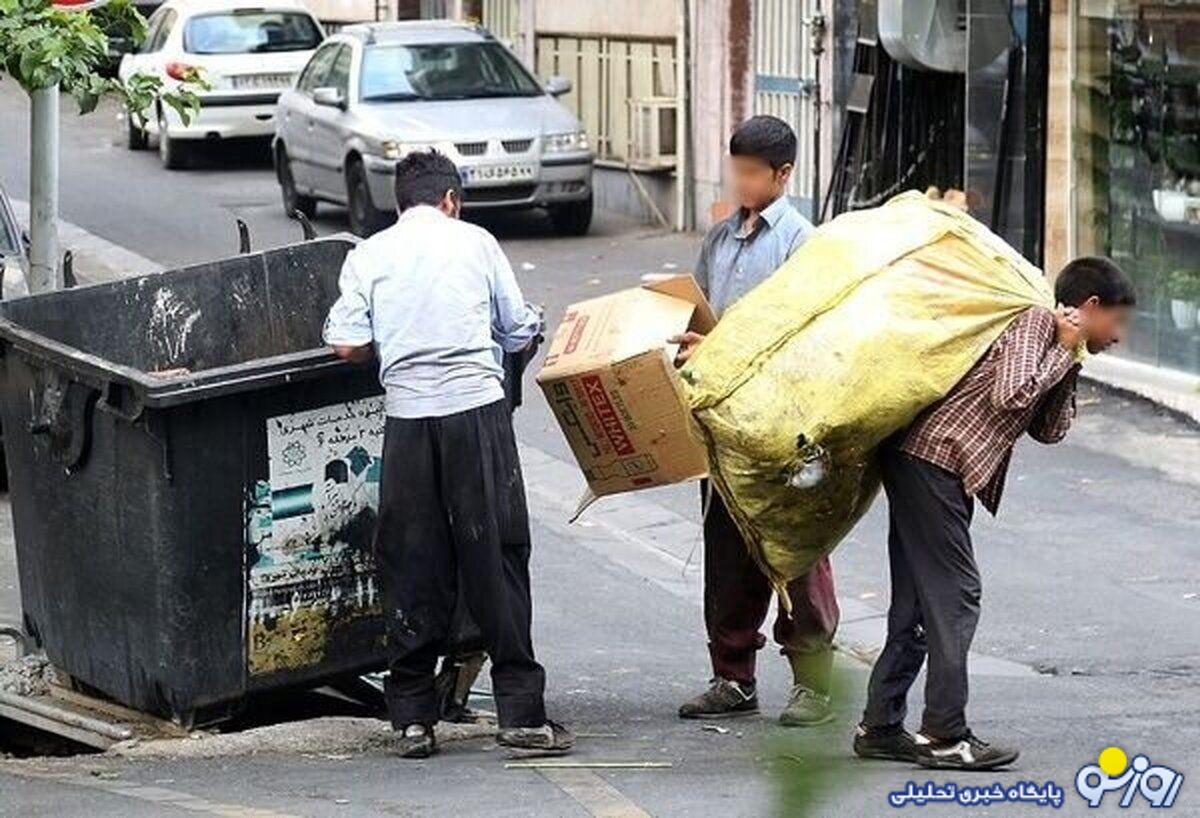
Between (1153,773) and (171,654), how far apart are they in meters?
2.63

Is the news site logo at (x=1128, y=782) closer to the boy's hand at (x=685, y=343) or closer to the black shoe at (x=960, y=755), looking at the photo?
the black shoe at (x=960, y=755)

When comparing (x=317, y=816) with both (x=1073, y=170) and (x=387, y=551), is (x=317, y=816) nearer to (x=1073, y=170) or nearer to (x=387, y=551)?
(x=387, y=551)

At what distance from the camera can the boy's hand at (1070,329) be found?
5.93 m

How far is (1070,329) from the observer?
5934 mm

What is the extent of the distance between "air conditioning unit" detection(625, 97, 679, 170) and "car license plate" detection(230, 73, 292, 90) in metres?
5.11

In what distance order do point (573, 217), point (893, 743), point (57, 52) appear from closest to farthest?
1. point (893, 743)
2. point (57, 52)
3. point (573, 217)

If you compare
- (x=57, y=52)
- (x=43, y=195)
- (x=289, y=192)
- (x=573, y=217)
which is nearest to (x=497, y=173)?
(x=573, y=217)

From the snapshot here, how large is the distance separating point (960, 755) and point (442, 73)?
1446 cm

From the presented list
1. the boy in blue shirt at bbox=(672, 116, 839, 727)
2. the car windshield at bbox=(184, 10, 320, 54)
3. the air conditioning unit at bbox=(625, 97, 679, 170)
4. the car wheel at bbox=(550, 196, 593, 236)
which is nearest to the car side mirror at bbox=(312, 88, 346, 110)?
the car wheel at bbox=(550, 196, 593, 236)

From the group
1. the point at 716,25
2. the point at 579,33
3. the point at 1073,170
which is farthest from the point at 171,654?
the point at 579,33

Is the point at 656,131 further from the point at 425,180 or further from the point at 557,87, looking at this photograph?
the point at 425,180

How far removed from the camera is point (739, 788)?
6.00 metres

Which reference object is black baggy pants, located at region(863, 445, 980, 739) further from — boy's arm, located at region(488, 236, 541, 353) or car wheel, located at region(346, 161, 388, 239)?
car wheel, located at region(346, 161, 388, 239)

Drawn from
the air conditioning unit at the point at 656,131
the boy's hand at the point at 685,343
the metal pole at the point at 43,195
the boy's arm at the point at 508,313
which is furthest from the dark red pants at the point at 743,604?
the air conditioning unit at the point at 656,131
